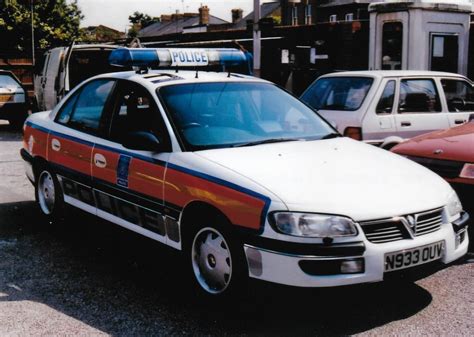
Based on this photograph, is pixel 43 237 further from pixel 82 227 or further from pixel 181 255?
pixel 181 255

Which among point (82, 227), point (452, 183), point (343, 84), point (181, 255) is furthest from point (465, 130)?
point (82, 227)

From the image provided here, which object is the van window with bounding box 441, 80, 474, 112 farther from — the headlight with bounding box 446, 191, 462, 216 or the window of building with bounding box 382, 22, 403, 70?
the window of building with bounding box 382, 22, 403, 70

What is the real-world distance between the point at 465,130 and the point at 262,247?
3513mm

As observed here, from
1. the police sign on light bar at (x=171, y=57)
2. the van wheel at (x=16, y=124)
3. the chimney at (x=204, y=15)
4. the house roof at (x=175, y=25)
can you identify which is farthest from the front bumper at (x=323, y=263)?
the house roof at (x=175, y=25)

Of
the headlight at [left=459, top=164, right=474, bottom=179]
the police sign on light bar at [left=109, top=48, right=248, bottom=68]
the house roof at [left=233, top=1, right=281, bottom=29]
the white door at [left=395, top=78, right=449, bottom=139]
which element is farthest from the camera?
the house roof at [left=233, top=1, right=281, bottom=29]

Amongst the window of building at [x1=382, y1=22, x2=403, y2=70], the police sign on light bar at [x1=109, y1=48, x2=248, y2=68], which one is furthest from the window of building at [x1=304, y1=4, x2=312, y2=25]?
the police sign on light bar at [x1=109, y1=48, x2=248, y2=68]

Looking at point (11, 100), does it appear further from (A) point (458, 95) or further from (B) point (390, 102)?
(A) point (458, 95)

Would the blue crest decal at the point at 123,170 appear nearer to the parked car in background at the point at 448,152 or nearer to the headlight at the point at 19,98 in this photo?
the parked car in background at the point at 448,152

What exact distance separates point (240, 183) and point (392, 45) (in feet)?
37.9

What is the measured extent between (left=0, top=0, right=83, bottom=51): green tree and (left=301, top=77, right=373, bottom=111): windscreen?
25048 mm

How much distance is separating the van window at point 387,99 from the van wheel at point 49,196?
3983mm

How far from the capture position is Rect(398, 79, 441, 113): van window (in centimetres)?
837

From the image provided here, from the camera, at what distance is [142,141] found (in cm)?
475

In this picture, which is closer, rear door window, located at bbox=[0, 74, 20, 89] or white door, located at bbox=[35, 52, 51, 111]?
white door, located at bbox=[35, 52, 51, 111]
